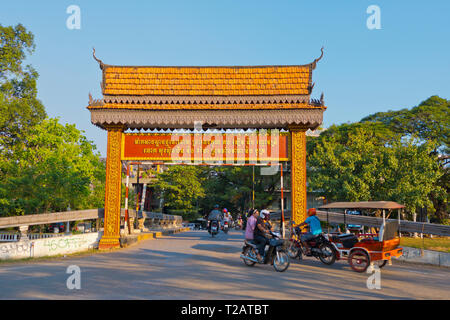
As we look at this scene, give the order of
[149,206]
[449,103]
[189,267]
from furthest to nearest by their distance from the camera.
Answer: [149,206]
[449,103]
[189,267]

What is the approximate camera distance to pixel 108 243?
14508mm

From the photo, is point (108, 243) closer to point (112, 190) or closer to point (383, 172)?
point (112, 190)

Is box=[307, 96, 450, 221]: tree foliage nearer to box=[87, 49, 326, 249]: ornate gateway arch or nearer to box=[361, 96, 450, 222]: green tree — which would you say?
box=[361, 96, 450, 222]: green tree

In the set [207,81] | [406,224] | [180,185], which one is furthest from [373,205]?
[180,185]

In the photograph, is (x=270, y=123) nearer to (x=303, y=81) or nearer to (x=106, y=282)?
(x=303, y=81)

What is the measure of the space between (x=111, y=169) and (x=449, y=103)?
33.3 metres

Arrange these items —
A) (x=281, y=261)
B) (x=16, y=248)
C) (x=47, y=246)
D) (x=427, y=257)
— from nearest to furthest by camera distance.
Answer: (x=281, y=261)
(x=427, y=257)
(x=16, y=248)
(x=47, y=246)

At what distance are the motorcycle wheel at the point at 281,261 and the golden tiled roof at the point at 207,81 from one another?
7546 millimetres

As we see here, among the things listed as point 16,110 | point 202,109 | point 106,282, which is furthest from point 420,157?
point 16,110

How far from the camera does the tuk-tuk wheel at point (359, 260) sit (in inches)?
387

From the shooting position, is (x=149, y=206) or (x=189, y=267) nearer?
(x=189, y=267)

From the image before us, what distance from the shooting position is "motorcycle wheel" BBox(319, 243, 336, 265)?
36.0 ft

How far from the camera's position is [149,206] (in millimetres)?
69000

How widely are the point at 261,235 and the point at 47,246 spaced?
368 inches
